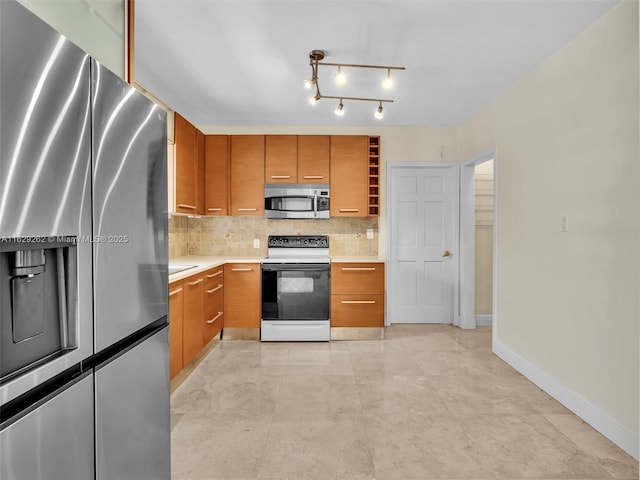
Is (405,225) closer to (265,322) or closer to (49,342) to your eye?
(265,322)

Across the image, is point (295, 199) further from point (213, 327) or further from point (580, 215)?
point (580, 215)

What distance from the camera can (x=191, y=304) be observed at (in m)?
3.06

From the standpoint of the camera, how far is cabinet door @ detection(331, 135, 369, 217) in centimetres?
440

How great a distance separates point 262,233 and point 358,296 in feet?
4.68

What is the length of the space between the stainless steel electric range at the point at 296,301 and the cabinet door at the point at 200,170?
38.6 inches

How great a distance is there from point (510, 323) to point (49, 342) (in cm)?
347

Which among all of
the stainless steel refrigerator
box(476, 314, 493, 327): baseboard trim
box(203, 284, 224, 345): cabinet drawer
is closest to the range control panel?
box(203, 284, 224, 345): cabinet drawer

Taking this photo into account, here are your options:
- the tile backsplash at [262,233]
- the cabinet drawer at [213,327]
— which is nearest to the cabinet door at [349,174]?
the tile backsplash at [262,233]

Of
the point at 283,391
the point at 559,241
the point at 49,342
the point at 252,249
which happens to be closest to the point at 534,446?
the point at 559,241

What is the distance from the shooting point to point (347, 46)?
2.59 meters

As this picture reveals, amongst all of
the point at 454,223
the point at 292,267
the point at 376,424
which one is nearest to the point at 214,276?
the point at 292,267

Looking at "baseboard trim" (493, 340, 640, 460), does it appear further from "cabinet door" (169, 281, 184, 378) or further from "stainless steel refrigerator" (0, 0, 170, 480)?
"cabinet door" (169, 281, 184, 378)

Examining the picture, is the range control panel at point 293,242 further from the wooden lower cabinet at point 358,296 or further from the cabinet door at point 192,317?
the cabinet door at point 192,317

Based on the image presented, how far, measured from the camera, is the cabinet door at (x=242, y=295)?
4.07 meters
